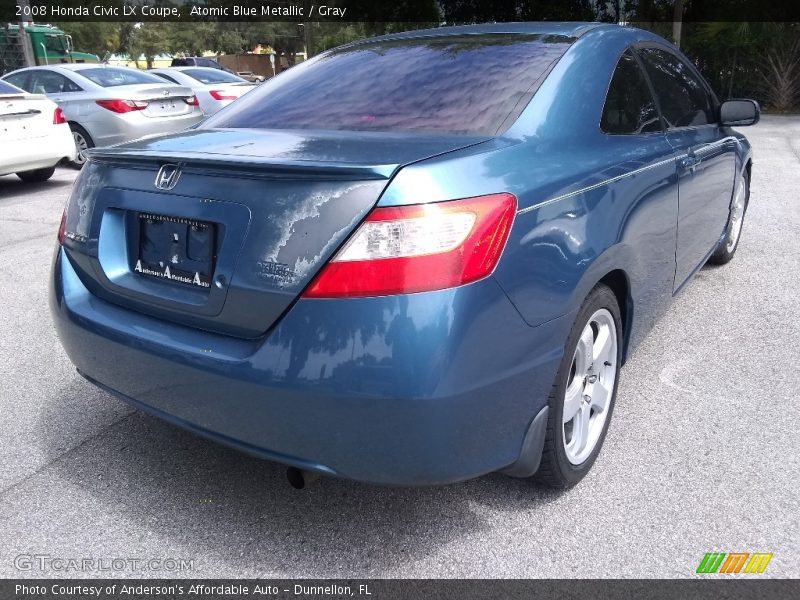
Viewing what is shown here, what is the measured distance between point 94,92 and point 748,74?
1931cm

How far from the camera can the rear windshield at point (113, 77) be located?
391 inches

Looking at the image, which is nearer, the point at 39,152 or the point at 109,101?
the point at 39,152

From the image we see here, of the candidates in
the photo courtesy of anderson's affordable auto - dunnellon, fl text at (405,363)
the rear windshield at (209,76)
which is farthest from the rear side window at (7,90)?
the photo courtesy of anderson's affordable auto - dunnellon, fl text at (405,363)

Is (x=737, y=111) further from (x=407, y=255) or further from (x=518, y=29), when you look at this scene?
(x=407, y=255)

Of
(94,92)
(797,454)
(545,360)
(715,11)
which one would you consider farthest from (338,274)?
(715,11)

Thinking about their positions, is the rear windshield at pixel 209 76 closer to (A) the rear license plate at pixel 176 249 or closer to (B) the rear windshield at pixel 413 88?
(B) the rear windshield at pixel 413 88

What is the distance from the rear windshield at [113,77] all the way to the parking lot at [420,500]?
7.68 metres

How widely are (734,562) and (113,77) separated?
A: 33.9 feet

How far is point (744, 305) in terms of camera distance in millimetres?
4320

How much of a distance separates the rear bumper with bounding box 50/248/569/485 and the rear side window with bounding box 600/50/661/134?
956 mm

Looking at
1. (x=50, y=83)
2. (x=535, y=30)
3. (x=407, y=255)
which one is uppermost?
(x=535, y=30)

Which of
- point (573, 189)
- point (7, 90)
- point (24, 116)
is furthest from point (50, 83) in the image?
point (573, 189)

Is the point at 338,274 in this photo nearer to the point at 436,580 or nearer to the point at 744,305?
the point at 436,580

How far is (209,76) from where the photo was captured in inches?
525
